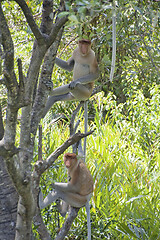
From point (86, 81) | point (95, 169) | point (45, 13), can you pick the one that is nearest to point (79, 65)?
point (86, 81)

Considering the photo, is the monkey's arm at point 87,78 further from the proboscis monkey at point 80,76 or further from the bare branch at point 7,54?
the bare branch at point 7,54

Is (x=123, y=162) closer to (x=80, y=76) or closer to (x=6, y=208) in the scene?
(x=80, y=76)

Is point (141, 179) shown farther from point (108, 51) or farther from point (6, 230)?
point (108, 51)

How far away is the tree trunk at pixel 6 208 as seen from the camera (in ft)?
6.31

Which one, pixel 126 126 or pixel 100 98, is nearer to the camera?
pixel 126 126

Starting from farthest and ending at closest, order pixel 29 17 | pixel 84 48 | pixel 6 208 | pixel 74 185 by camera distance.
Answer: pixel 84 48 → pixel 74 185 → pixel 6 208 → pixel 29 17

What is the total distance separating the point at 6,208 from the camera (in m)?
1.93

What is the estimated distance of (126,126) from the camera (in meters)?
4.84

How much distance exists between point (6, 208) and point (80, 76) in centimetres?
171

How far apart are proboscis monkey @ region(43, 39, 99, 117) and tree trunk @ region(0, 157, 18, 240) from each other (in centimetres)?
112

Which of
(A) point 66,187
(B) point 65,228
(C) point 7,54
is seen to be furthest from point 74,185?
(C) point 7,54

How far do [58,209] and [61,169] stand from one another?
71cm

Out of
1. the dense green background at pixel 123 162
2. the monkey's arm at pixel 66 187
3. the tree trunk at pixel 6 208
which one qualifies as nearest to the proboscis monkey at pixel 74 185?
the monkey's arm at pixel 66 187

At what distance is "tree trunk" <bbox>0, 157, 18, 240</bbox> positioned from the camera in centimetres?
192
